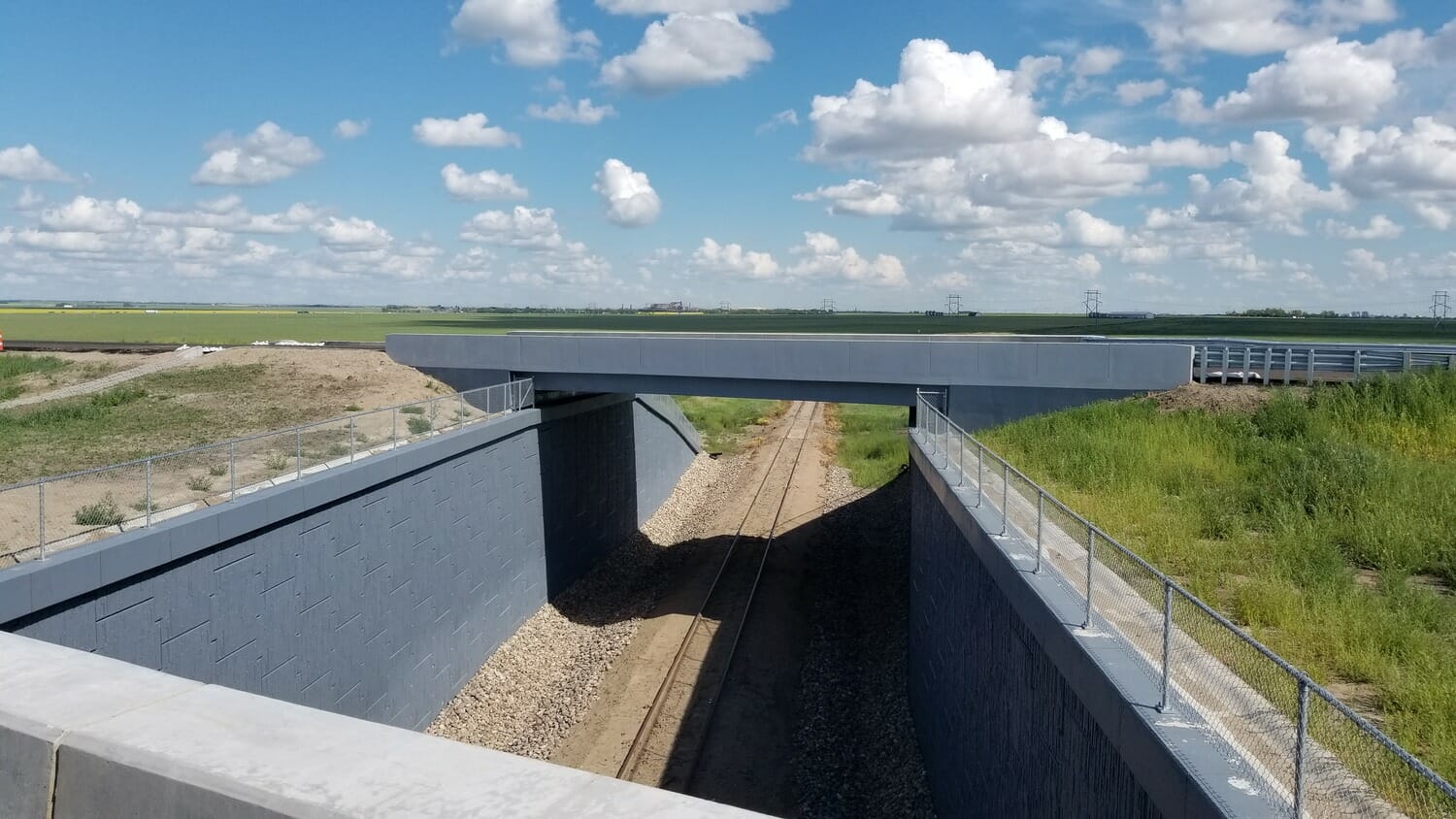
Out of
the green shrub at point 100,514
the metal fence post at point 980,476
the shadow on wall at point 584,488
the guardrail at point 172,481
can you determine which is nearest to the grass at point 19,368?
the shadow on wall at point 584,488

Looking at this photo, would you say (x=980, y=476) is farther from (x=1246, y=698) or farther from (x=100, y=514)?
(x=100, y=514)

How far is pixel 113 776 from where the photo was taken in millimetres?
3602

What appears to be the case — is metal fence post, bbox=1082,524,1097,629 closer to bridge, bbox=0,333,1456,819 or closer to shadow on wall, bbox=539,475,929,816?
bridge, bbox=0,333,1456,819

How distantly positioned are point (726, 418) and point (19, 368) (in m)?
36.6

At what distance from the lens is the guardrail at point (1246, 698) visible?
16.0ft

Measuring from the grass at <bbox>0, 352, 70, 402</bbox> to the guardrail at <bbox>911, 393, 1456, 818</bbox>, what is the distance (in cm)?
3234

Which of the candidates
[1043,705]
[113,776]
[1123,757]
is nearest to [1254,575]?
[1043,705]

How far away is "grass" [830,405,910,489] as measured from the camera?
40.1m

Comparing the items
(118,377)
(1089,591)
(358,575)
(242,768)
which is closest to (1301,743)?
(1089,591)

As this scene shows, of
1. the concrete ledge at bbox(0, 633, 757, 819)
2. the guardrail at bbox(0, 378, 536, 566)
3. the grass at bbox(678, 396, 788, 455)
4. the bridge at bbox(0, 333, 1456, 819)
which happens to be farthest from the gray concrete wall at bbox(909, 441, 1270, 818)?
the grass at bbox(678, 396, 788, 455)

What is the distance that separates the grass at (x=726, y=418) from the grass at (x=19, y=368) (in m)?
26.7

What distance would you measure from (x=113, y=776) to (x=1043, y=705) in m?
7.54

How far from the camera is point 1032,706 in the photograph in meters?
9.15

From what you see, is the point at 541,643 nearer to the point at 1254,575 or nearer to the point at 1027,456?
the point at 1027,456
